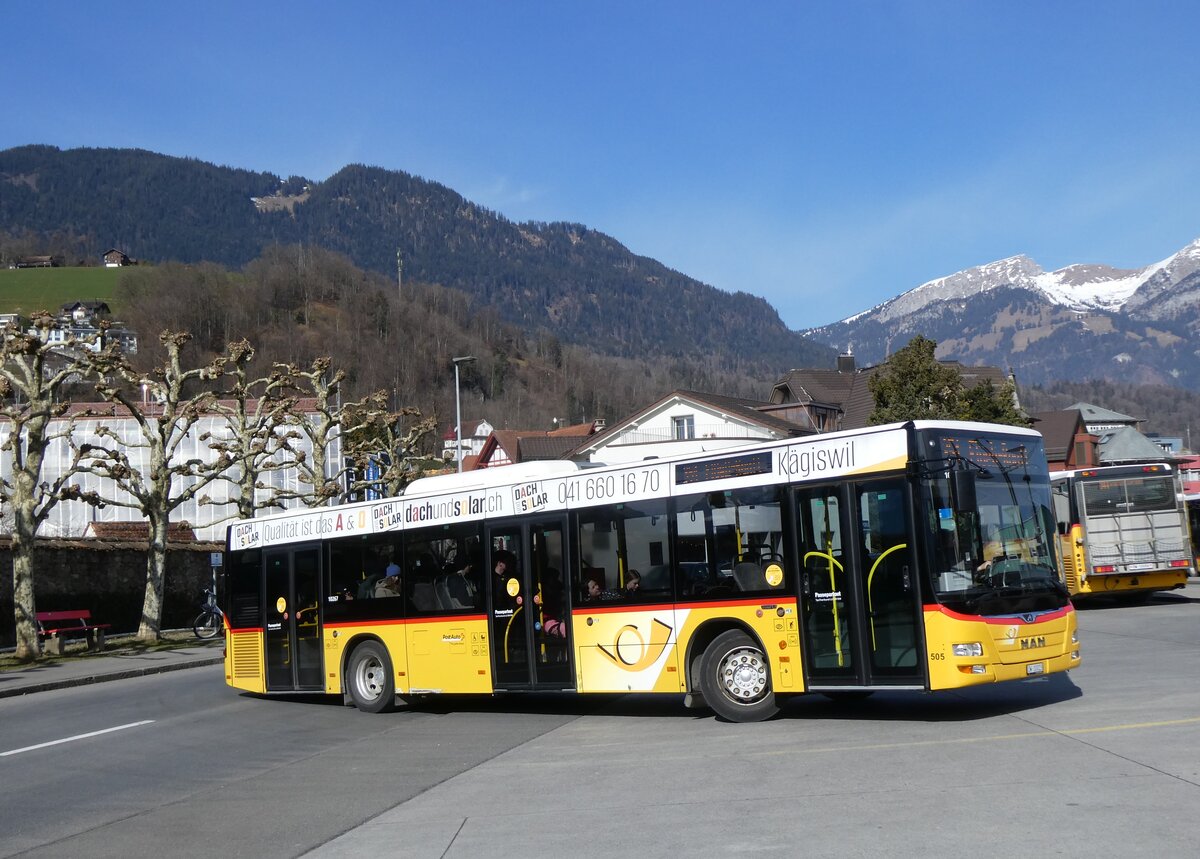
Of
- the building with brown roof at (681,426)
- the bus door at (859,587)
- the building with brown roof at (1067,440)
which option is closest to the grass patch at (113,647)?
the bus door at (859,587)

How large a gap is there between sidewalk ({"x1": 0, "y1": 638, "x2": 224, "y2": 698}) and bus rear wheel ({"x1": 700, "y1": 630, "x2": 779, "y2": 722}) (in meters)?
15.1

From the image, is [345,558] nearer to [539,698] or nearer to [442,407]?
[539,698]

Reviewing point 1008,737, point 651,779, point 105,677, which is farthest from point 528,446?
point 651,779

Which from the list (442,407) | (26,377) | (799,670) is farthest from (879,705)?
(442,407)

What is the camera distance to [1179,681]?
43.8 ft

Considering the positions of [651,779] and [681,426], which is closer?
[651,779]

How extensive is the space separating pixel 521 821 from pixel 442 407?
388 ft

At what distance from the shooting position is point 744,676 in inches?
496

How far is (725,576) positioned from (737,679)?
1.12m

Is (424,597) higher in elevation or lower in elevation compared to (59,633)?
higher

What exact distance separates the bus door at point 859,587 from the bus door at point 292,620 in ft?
27.7

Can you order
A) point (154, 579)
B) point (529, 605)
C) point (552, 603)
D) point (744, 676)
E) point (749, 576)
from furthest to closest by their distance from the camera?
point (154, 579), point (529, 605), point (552, 603), point (744, 676), point (749, 576)

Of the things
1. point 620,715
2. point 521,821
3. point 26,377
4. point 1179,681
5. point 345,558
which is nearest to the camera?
point 521,821

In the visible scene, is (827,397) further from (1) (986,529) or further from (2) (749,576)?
(1) (986,529)
